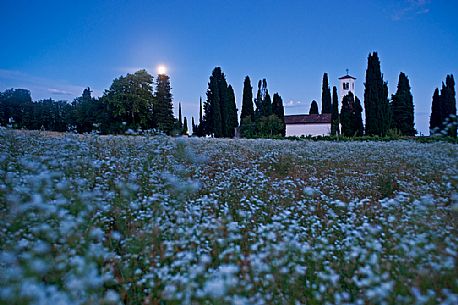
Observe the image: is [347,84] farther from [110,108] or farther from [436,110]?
[110,108]

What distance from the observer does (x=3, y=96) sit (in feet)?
177

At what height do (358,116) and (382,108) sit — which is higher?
(382,108)

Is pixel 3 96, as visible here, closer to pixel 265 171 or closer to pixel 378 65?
pixel 378 65

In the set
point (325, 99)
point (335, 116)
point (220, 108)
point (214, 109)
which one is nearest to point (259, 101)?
point (220, 108)

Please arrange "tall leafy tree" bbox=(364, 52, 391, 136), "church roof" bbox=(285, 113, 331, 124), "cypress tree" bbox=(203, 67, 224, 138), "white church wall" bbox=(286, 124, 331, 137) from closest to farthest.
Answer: "tall leafy tree" bbox=(364, 52, 391, 136) → "cypress tree" bbox=(203, 67, 224, 138) → "white church wall" bbox=(286, 124, 331, 137) → "church roof" bbox=(285, 113, 331, 124)

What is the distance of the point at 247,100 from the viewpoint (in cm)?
4688

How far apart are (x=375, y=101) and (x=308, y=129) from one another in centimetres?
2287

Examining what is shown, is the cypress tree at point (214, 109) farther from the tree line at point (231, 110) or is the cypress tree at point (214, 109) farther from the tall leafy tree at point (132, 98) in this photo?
the tall leafy tree at point (132, 98)

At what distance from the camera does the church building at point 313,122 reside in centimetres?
5406

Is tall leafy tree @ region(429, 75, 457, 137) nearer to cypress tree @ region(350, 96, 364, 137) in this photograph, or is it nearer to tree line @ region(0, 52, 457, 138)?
tree line @ region(0, 52, 457, 138)

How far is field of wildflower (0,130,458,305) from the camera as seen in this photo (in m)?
3.37

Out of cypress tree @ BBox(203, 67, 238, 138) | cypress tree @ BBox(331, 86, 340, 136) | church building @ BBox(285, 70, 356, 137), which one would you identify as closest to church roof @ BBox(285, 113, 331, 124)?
church building @ BBox(285, 70, 356, 137)

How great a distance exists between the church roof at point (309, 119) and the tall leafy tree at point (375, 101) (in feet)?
66.1

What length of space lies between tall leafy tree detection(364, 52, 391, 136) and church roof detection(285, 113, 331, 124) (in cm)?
2014
